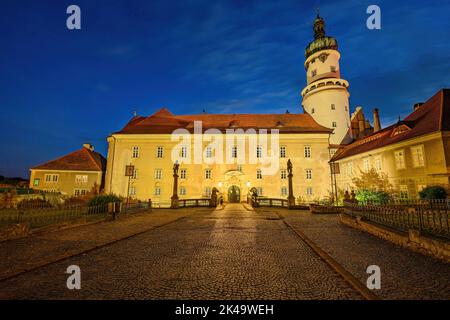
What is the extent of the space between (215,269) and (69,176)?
3751 centimetres

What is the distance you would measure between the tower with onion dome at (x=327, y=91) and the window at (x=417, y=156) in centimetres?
1691

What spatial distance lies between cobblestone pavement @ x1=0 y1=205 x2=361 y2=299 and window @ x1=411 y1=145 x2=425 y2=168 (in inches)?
711

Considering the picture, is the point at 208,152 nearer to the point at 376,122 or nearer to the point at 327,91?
the point at 327,91

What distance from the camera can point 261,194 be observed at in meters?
31.1

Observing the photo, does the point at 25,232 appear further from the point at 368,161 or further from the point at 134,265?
the point at 368,161

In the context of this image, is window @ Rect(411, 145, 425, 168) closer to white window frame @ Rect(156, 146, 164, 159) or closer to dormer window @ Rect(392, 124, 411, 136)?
dormer window @ Rect(392, 124, 411, 136)

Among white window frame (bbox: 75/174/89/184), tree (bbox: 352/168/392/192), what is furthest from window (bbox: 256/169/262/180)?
white window frame (bbox: 75/174/89/184)

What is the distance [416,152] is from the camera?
1875 cm

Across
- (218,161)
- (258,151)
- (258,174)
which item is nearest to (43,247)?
(218,161)

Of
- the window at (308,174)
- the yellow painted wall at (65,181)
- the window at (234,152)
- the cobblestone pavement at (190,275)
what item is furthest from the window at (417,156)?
the yellow painted wall at (65,181)
